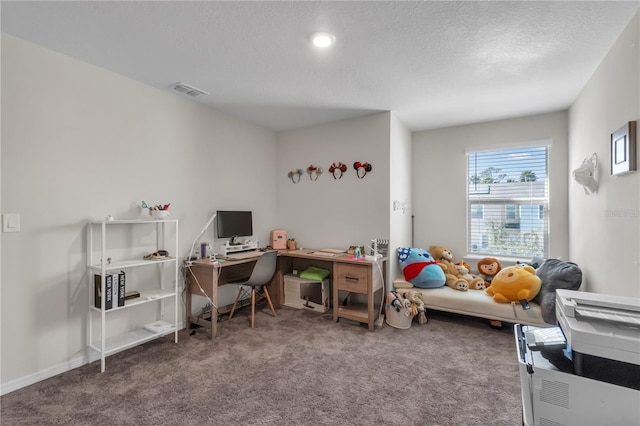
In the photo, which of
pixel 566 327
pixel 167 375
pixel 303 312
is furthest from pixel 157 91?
pixel 566 327

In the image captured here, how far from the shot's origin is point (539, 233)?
3.71 meters

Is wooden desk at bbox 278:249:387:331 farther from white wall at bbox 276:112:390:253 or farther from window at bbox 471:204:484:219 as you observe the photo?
window at bbox 471:204:484:219

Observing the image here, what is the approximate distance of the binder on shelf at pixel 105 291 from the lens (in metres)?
2.31

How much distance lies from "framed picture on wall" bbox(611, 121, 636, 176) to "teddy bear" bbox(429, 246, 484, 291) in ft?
5.72

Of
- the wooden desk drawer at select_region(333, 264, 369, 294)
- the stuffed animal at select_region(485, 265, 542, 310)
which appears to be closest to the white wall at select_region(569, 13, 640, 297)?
the stuffed animal at select_region(485, 265, 542, 310)

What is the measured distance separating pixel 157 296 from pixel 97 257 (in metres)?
0.57

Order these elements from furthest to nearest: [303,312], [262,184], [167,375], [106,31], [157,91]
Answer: [262,184] → [303,312] → [157,91] → [167,375] → [106,31]

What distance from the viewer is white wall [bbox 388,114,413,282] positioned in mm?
3596

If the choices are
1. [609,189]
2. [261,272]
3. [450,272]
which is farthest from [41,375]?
[609,189]

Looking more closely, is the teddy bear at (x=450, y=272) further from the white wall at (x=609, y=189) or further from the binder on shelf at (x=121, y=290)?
the binder on shelf at (x=121, y=290)

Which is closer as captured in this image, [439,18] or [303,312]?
[439,18]

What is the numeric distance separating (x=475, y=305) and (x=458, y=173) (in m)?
1.82

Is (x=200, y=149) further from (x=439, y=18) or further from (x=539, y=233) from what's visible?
(x=539, y=233)

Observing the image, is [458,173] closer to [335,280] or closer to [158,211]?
[335,280]
